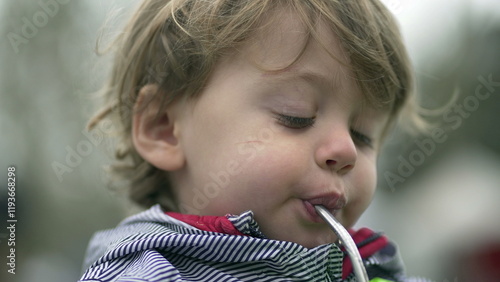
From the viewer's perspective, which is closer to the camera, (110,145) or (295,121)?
(295,121)

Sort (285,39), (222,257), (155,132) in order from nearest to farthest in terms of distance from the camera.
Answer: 1. (222,257)
2. (285,39)
3. (155,132)

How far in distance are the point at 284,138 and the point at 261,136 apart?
0.04 m

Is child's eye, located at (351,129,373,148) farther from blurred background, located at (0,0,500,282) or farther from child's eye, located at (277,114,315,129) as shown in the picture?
blurred background, located at (0,0,500,282)

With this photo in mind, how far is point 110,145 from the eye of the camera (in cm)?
156

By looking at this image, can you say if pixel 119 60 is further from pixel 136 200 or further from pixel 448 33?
pixel 448 33

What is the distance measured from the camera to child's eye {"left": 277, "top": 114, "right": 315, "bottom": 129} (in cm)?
99

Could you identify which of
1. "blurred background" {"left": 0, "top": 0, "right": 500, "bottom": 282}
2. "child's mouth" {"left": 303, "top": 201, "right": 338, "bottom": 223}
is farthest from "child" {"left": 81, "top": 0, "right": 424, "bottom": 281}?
"blurred background" {"left": 0, "top": 0, "right": 500, "bottom": 282}

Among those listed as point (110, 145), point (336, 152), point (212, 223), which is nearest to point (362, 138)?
point (336, 152)

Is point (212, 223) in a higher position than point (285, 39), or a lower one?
lower

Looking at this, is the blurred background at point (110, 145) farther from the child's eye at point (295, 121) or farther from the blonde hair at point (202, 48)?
the child's eye at point (295, 121)

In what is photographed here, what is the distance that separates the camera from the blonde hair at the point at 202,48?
1.05 meters

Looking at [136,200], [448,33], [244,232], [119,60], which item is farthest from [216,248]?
[448,33]

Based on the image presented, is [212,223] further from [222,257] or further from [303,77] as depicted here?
[303,77]

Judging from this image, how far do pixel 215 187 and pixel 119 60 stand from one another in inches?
21.1
